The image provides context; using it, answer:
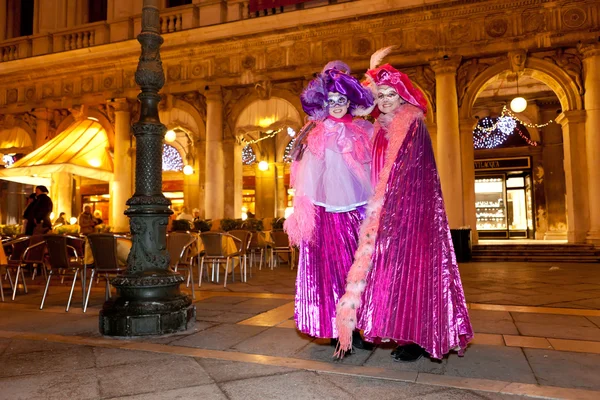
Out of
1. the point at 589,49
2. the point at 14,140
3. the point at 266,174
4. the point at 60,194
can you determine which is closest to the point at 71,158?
the point at 60,194

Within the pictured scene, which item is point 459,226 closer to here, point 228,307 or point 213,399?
point 228,307

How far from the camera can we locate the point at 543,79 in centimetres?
1219

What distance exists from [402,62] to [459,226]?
4.58 meters

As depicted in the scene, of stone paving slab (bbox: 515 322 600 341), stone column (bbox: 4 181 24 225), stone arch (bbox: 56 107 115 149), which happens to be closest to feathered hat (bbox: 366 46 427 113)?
stone paving slab (bbox: 515 322 600 341)

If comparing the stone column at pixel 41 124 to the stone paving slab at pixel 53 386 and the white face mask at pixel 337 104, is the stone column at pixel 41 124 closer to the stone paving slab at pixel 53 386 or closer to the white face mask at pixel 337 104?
the stone paving slab at pixel 53 386

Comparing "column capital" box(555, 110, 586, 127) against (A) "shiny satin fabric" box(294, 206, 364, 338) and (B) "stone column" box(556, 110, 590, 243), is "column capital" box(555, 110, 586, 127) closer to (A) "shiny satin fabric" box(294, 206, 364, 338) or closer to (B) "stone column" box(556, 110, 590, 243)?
(B) "stone column" box(556, 110, 590, 243)

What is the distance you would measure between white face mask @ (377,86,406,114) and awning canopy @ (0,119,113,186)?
11.3m

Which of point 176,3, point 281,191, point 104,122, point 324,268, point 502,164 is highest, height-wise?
point 176,3

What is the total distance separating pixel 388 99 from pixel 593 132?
10196 mm

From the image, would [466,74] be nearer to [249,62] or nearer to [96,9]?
[249,62]

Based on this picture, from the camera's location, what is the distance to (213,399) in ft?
7.81

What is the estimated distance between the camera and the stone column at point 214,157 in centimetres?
1400

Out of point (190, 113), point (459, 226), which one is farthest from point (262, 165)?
point (459, 226)

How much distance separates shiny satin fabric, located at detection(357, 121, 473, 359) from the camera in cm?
282
